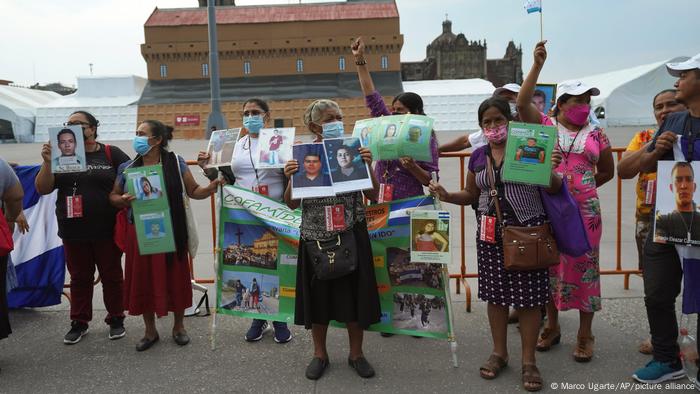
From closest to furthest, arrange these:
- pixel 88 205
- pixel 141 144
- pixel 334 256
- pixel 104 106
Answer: pixel 334 256 < pixel 141 144 < pixel 88 205 < pixel 104 106

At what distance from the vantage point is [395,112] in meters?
4.13

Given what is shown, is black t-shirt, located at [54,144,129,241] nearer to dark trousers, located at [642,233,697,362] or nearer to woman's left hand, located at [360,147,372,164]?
woman's left hand, located at [360,147,372,164]

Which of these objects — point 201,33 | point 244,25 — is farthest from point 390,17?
point 201,33

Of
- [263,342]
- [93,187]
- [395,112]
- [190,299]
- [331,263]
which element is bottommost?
[263,342]

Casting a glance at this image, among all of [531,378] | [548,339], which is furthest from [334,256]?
[548,339]

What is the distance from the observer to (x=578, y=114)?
3.62 metres

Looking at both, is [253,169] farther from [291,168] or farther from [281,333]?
[281,333]

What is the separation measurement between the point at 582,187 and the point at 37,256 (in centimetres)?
491

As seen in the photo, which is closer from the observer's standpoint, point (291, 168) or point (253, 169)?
point (291, 168)

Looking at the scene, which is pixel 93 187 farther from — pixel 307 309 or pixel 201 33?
pixel 201 33

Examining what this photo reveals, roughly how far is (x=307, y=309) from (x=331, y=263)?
0.42 metres

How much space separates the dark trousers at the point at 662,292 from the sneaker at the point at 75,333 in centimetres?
433

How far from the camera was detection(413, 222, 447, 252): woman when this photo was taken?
3.55 metres

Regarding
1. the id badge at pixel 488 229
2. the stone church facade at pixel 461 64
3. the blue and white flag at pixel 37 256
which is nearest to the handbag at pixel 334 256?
the id badge at pixel 488 229
